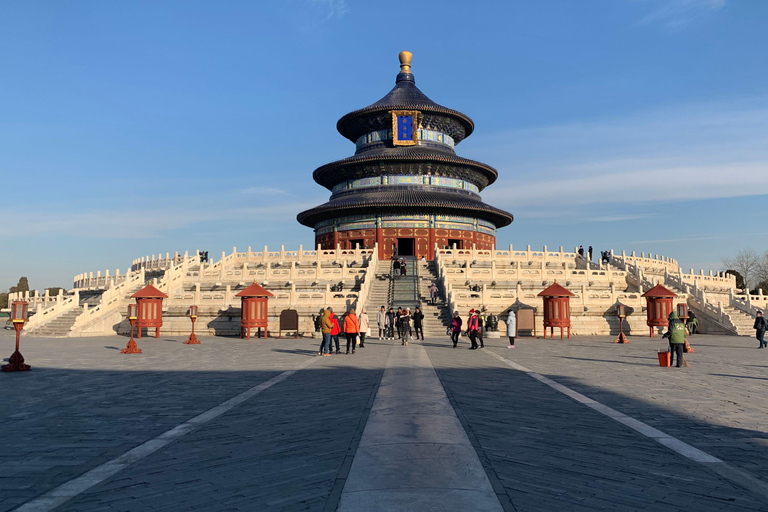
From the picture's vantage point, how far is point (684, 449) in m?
6.20

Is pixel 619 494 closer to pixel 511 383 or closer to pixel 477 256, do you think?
pixel 511 383

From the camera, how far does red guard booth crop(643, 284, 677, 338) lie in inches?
1051

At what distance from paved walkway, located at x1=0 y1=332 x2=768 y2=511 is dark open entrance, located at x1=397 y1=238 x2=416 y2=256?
34.7 m

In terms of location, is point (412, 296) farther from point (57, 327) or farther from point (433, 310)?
point (57, 327)

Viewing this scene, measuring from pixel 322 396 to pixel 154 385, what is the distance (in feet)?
12.5

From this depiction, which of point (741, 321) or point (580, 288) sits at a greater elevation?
point (580, 288)

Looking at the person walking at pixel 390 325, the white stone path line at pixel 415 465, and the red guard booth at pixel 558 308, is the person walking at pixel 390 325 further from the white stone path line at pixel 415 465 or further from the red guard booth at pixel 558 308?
the white stone path line at pixel 415 465

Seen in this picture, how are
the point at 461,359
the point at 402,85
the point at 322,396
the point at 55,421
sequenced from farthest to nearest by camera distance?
the point at 402,85
the point at 461,359
the point at 322,396
the point at 55,421

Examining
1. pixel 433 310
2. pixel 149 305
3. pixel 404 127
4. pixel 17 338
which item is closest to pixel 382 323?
pixel 433 310

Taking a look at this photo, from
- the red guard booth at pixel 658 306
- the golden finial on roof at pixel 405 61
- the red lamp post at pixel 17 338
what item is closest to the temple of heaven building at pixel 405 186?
the golden finial on roof at pixel 405 61

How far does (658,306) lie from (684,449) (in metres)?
22.9

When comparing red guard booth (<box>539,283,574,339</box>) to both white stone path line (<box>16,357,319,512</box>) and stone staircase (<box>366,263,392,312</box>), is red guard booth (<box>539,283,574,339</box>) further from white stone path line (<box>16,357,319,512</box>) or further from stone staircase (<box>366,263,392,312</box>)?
white stone path line (<box>16,357,319,512</box>)

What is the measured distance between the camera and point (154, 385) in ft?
37.3

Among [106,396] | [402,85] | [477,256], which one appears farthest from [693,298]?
[402,85]
